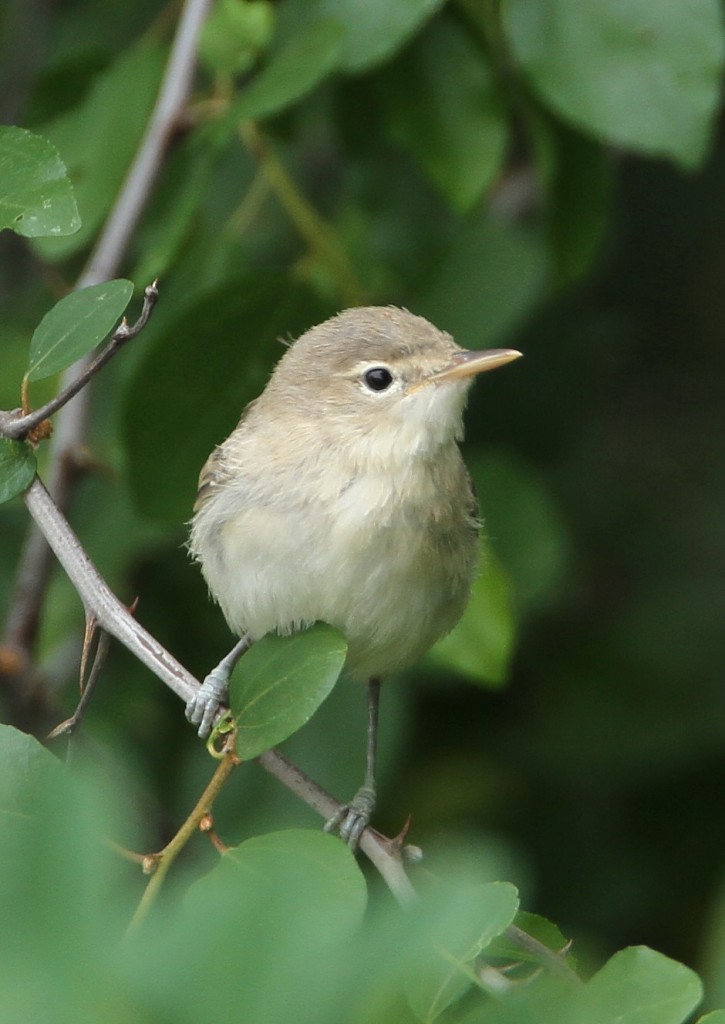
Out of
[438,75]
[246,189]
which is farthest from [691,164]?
[246,189]

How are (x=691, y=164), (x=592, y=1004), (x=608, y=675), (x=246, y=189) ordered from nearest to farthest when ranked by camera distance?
(x=592, y=1004) → (x=691, y=164) → (x=246, y=189) → (x=608, y=675)

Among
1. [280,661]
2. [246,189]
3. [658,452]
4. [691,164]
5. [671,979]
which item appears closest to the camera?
[671,979]

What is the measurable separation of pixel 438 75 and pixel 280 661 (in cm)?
186

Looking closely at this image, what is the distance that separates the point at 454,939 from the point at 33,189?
1.56 metres

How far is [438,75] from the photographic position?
11.6ft

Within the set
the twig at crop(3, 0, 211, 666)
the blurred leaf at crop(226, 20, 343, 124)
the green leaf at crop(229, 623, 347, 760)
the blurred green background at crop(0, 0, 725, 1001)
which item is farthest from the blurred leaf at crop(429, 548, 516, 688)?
the blurred leaf at crop(226, 20, 343, 124)

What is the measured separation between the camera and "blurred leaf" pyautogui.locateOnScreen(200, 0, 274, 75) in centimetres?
332

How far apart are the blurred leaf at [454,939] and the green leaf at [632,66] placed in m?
2.08

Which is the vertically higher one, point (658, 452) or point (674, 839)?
point (658, 452)

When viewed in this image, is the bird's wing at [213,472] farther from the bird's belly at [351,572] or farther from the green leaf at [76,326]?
the green leaf at [76,326]

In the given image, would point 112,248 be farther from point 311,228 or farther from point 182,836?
point 182,836

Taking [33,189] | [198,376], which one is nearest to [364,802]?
[198,376]

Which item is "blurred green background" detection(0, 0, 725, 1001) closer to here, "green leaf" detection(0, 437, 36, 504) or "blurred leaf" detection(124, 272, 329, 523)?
"blurred leaf" detection(124, 272, 329, 523)

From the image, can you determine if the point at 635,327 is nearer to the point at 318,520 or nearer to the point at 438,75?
the point at 438,75
